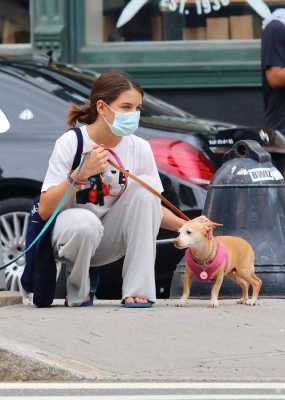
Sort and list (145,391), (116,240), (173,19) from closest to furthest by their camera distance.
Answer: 1. (145,391)
2. (116,240)
3. (173,19)

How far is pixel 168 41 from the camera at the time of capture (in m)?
14.4

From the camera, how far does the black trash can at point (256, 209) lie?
782 centimetres

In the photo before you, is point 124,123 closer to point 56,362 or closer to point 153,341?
point 153,341

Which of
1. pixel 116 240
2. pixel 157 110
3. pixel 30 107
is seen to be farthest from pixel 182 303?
pixel 157 110

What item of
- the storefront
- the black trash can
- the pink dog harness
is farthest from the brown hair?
the storefront

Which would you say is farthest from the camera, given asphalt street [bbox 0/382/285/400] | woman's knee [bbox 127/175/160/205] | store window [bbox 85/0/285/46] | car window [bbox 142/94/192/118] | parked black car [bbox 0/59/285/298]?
store window [bbox 85/0/285/46]

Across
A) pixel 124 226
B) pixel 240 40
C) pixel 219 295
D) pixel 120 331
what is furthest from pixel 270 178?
pixel 240 40

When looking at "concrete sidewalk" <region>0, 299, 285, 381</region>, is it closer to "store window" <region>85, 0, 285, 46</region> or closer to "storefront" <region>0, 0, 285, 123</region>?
"storefront" <region>0, 0, 285, 123</region>

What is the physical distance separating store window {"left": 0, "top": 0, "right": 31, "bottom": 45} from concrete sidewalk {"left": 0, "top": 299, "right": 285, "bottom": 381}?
7.62 m

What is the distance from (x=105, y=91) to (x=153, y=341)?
139 cm

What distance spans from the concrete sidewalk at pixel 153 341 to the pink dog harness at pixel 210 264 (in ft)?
0.60

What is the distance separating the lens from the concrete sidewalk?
5.87m

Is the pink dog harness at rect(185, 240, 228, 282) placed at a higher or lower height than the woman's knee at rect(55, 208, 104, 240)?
lower

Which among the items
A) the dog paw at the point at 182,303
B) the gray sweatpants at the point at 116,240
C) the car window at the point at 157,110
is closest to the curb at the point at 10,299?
the gray sweatpants at the point at 116,240
